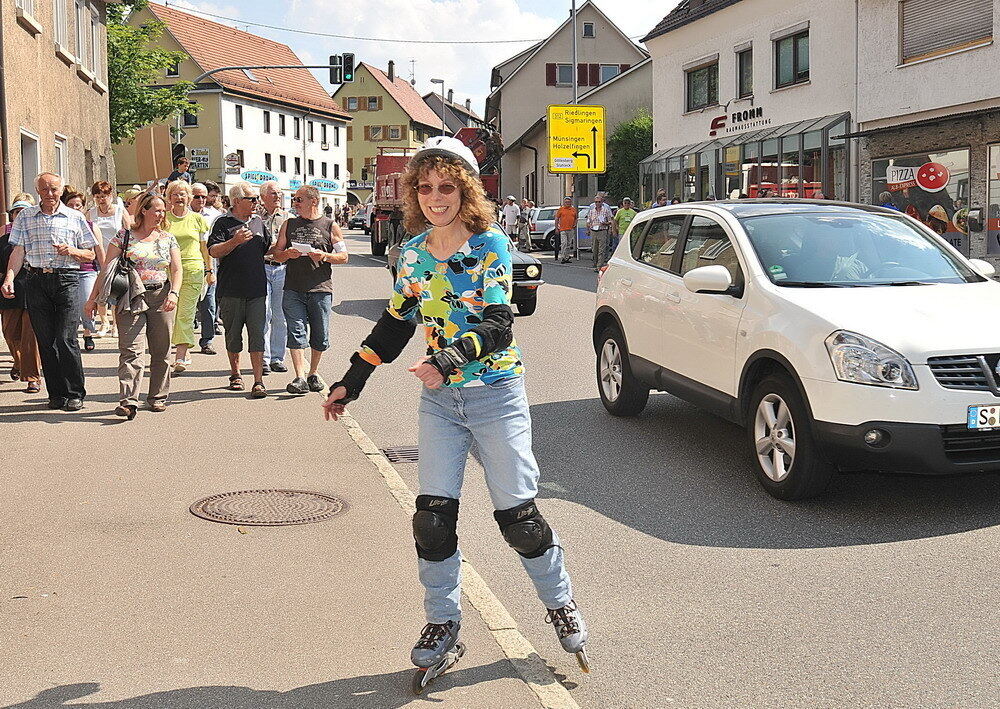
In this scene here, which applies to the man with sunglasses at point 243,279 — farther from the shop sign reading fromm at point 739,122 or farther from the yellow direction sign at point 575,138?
the yellow direction sign at point 575,138

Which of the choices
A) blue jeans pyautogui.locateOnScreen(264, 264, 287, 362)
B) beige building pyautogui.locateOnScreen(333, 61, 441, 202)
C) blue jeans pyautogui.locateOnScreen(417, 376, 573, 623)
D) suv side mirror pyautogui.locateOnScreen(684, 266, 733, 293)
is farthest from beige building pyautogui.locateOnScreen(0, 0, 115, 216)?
beige building pyautogui.locateOnScreen(333, 61, 441, 202)

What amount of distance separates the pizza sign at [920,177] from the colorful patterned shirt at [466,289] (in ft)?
75.2

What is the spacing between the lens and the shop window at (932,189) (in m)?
24.8

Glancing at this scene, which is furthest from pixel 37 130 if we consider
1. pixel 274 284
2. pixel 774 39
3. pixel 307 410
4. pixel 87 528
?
pixel 774 39

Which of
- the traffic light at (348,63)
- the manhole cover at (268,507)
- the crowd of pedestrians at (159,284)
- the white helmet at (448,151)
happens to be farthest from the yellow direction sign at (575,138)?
the white helmet at (448,151)

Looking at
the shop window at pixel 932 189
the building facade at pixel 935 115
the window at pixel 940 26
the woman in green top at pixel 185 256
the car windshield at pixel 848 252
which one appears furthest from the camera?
the shop window at pixel 932 189

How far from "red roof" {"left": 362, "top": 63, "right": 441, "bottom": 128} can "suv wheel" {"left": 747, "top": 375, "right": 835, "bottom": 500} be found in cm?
10545

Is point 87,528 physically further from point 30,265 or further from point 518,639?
point 30,265

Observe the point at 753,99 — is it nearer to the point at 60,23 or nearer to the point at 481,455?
the point at 60,23

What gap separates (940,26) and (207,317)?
17564 mm

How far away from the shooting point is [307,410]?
10039 millimetres

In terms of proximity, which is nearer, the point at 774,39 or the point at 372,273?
the point at 372,273

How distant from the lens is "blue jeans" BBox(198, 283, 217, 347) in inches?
551

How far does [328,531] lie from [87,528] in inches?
47.3
